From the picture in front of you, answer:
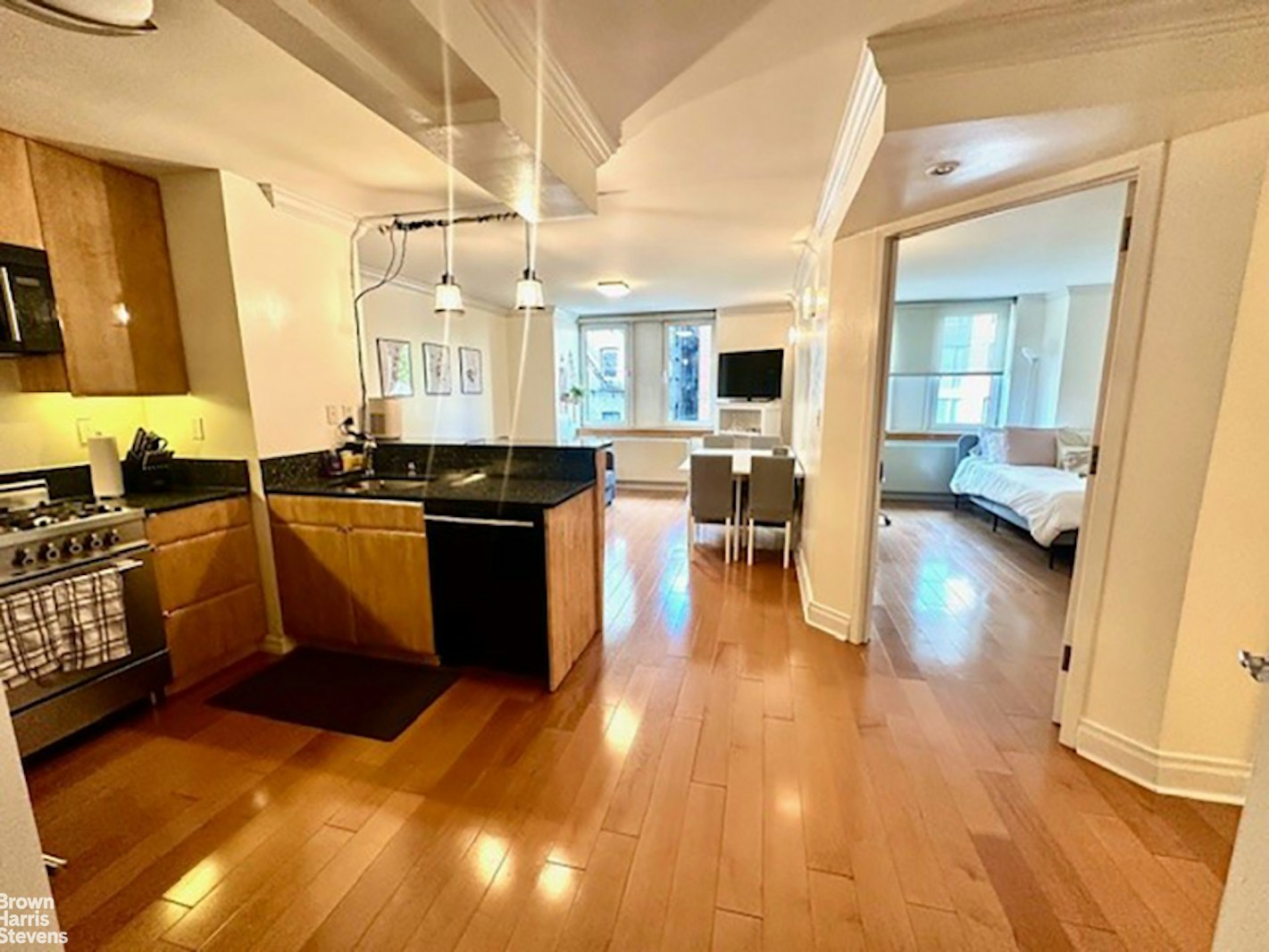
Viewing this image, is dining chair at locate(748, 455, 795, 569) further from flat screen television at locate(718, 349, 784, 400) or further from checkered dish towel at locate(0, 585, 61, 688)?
checkered dish towel at locate(0, 585, 61, 688)

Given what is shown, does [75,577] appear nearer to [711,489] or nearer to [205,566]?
[205,566]

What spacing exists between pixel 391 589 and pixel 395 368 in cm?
252

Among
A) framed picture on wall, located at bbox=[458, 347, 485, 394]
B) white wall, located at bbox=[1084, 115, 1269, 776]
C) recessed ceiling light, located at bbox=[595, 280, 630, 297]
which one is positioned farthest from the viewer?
framed picture on wall, located at bbox=[458, 347, 485, 394]

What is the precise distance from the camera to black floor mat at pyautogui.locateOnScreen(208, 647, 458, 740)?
230 cm

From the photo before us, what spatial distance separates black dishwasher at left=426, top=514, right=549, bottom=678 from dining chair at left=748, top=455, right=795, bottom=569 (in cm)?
220

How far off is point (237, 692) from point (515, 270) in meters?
3.45

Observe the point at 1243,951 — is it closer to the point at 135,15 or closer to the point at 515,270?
the point at 135,15

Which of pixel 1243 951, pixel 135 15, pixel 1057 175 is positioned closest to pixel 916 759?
pixel 1243 951

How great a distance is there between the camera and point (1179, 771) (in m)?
1.85

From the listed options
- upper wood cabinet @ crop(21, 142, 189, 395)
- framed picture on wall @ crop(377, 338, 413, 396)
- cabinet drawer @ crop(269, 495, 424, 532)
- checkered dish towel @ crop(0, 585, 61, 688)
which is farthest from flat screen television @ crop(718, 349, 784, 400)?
checkered dish towel @ crop(0, 585, 61, 688)

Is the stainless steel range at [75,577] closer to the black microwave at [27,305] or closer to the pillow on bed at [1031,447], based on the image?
the black microwave at [27,305]

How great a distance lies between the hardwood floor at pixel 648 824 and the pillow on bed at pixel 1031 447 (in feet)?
10.8

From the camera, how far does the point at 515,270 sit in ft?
14.7

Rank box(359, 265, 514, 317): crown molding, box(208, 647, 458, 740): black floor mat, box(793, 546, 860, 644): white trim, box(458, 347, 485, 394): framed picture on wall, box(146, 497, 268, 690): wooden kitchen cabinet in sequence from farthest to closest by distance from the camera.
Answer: box(458, 347, 485, 394): framed picture on wall, box(359, 265, 514, 317): crown molding, box(793, 546, 860, 644): white trim, box(146, 497, 268, 690): wooden kitchen cabinet, box(208, 647, 458, 740): black floor mat
